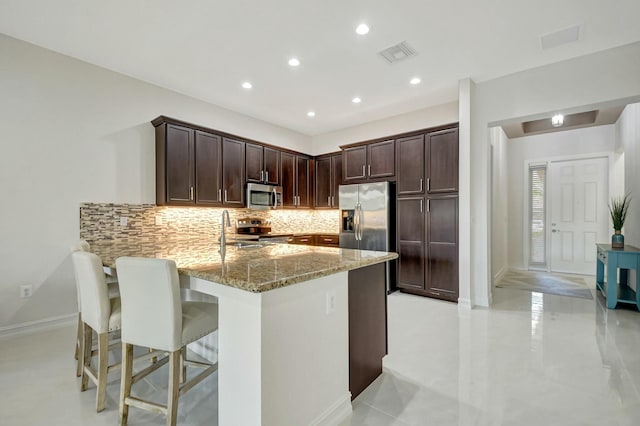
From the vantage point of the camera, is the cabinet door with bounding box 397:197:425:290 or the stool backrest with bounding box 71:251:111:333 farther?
the cabinet door with bounding box 397:197:425:290

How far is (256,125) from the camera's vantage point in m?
5.40

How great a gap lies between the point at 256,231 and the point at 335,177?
Answer: 186 cm

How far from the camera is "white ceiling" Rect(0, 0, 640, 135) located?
8.31 ft

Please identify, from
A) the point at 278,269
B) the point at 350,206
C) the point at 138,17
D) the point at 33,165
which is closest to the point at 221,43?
the point at 138,17

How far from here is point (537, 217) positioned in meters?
6.30

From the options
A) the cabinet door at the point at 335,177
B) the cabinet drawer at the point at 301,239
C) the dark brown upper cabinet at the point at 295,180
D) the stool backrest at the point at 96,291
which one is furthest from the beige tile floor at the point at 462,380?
the dark brown upper cabinet at the point at 295,180

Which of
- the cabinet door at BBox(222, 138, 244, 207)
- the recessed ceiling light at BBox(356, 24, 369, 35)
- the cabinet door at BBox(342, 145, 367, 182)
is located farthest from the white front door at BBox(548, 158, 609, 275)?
the cabinet door at BBox(222, 138, 244, 207)

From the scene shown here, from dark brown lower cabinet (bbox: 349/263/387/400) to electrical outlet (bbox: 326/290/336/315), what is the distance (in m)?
0.21

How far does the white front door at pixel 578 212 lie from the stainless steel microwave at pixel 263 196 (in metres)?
5.59

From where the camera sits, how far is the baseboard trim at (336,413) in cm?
160

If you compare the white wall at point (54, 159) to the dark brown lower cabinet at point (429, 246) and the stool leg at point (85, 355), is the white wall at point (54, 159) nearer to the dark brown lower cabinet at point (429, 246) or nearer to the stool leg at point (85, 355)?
the stool leg at point (85, 355)

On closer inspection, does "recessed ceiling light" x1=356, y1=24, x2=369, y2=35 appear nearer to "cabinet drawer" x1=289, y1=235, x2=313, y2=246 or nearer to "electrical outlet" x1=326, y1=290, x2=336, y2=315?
"electrical outlet" x1=326, y1=290, x2=336, y2=315

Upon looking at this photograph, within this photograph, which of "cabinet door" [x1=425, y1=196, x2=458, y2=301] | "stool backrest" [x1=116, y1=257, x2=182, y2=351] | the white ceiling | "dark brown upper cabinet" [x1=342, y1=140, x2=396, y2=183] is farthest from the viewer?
"dark brown upper cabinet" [x1=342, y1=140, x2=396, y2=183]

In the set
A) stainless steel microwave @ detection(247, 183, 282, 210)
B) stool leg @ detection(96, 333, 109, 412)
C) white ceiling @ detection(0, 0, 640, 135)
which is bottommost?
stool leg @ detection(96, 333, 109, 412)
